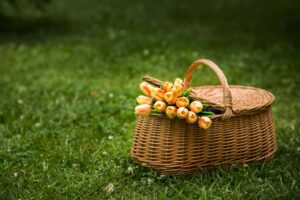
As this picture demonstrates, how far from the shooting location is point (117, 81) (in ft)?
19.0

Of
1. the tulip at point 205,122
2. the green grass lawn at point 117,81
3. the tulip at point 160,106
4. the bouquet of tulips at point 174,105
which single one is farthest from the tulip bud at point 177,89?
the green grass lawn at point 117,81

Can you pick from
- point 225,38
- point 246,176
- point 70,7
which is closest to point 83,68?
point 225,38

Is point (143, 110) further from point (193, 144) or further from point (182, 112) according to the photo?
point (193, 144)

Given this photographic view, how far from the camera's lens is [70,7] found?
11.0 meters

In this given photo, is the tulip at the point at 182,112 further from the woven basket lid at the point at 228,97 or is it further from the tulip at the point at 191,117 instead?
the woven basket lid at the point at 228,97

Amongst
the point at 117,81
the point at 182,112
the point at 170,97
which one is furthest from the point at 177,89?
the point at 117,81

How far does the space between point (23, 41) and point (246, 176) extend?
5.82 metres

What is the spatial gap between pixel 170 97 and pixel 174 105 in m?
0.07

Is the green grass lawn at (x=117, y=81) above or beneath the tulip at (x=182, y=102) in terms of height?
beneath

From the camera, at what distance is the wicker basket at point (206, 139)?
3.12m

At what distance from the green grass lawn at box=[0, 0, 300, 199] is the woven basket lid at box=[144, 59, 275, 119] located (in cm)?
41

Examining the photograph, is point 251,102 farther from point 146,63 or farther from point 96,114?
point 146,63

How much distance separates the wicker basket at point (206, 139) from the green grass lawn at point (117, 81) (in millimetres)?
88

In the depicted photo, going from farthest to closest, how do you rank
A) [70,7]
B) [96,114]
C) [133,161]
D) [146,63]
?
[70,7], [146,63], [96,114], [133,161]
